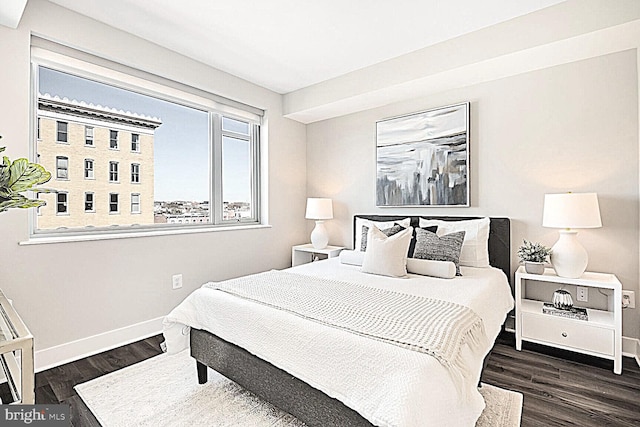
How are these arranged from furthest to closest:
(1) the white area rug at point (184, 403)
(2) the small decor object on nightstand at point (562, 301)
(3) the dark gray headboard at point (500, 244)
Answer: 1. (3) the dark gray headboard at point (500, 244)
2. (2) the small decor object on nightstand at point (562, 301)
3. (1) the white area rug at point (184, 403)

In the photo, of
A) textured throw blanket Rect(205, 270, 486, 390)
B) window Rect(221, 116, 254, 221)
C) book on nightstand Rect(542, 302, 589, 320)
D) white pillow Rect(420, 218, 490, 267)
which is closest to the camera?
textured throw blanket Rect(205, 270, 486, 390)

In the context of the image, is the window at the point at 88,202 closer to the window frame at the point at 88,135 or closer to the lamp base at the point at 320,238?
the window frame at the point at 88,135

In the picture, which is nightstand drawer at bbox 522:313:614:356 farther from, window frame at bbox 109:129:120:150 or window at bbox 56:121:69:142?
window at bbox 56:121:69:142

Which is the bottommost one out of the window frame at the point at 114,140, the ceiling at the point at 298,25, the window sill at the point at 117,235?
the window sill at the point at 117,235

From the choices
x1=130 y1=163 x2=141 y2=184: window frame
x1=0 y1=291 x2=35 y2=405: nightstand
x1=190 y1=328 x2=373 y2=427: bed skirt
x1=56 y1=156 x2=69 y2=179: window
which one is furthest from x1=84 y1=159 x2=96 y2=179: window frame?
x1=0 y1=291 x2=35 y2=405: nightstand

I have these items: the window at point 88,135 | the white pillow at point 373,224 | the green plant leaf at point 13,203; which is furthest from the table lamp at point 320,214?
the green plant leaf at point 13,203

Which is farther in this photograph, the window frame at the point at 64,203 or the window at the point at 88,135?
the window at the point at 88,135

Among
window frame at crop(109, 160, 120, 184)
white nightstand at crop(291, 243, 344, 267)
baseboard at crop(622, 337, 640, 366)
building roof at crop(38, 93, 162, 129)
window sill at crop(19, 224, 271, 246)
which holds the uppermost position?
building roof at crop(38, 93, 162, 129)

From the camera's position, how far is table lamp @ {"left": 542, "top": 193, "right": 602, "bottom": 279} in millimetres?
2451

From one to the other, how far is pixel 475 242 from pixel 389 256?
2.87 ft

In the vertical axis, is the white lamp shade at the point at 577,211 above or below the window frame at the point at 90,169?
below

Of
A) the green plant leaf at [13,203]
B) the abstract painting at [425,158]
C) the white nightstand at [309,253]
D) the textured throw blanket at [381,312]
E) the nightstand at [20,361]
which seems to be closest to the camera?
the nightstand at [20,361]

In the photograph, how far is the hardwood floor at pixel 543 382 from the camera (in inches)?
74.2

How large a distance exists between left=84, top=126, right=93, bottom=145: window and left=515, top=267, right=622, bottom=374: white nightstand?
145 inches
